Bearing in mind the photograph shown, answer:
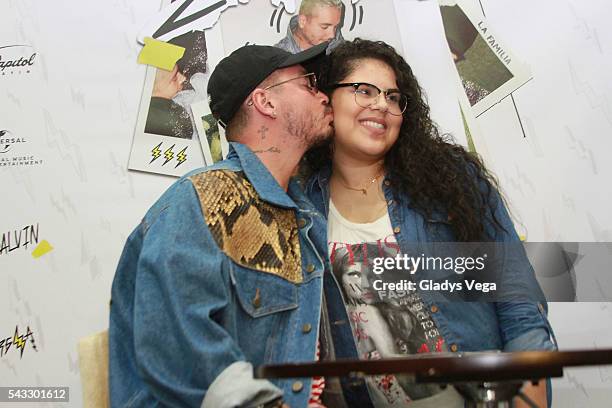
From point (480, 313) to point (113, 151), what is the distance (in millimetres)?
1070

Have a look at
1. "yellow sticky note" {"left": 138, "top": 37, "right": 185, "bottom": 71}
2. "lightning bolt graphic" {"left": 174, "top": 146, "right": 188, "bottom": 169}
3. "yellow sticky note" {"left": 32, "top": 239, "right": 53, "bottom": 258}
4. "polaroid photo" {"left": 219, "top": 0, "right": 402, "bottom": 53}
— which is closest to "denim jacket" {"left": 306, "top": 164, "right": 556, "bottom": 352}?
"polaroid photo" {"left": 219, "top": 0, "right": 402, "bottom": 53}

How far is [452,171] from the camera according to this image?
175cm

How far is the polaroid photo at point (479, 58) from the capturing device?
5.87 ft

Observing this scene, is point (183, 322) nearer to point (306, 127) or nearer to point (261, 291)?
point (261, 291)

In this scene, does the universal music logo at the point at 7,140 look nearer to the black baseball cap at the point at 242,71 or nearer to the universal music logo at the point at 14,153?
the universal music logo at the point at 14,153

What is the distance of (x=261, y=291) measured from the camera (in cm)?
146

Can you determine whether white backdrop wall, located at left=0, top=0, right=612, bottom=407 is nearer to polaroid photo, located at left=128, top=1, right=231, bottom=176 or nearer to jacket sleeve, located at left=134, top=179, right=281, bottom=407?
polaroid photo, located at left=128, top=1, right=231, bottom=176

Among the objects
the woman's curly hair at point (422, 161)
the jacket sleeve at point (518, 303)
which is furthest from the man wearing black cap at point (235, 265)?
the jacket sleeve at point (518, 303)

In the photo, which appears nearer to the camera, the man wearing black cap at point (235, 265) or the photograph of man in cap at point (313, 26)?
the man wearing black cap at point (235, 265)

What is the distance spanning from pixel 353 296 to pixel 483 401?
26.2 inches

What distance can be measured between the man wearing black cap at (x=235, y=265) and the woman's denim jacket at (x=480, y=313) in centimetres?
24

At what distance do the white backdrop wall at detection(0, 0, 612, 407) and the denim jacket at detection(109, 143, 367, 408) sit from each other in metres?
0.42

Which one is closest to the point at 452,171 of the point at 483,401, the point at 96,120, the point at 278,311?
the point at 278,311

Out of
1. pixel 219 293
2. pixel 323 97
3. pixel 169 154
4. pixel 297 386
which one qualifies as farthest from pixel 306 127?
pixel 297 386
